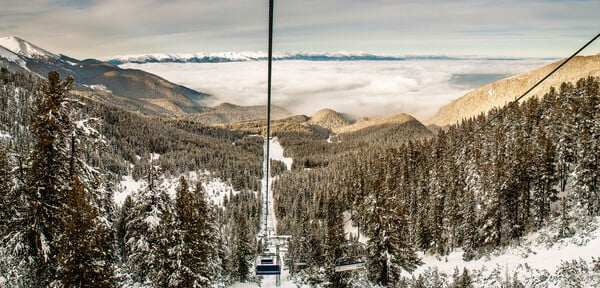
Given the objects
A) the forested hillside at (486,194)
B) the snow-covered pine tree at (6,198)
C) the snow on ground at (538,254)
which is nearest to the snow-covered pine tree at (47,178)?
the snow-covered pine tree at (6,198)

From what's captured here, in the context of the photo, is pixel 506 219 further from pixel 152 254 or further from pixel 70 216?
pixel 70 216

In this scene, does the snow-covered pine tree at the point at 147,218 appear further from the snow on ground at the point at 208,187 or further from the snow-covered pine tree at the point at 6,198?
the snow on ground at the point at 208,187

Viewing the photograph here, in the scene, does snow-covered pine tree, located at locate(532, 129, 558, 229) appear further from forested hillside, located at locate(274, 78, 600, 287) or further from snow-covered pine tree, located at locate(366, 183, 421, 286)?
snow-covered pine tree, located at locate(366, 183, 421, 286)

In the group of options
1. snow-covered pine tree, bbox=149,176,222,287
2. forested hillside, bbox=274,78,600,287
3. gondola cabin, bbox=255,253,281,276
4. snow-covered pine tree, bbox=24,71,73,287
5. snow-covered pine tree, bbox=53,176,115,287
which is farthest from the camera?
forested hillside, bbox=274,78,600,287

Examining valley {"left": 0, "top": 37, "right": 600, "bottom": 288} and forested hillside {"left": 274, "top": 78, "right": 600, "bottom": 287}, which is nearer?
valley {"left": 0, "top": 37, "right": 600, "bottom": 288}

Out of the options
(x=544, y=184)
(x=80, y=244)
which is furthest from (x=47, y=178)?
(x=544, y=184)

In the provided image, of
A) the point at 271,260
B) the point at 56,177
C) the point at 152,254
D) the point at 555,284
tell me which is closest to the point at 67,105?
the point at 56,177

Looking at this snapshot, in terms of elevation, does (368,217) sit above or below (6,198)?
below

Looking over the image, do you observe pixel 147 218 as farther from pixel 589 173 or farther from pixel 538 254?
pixel 589 173

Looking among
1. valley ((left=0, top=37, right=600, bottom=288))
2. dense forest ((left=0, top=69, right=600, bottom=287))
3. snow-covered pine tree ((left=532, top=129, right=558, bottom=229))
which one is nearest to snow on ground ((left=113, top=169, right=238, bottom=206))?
dense forest ((left=0, top=69, right=600, bottom=287))
